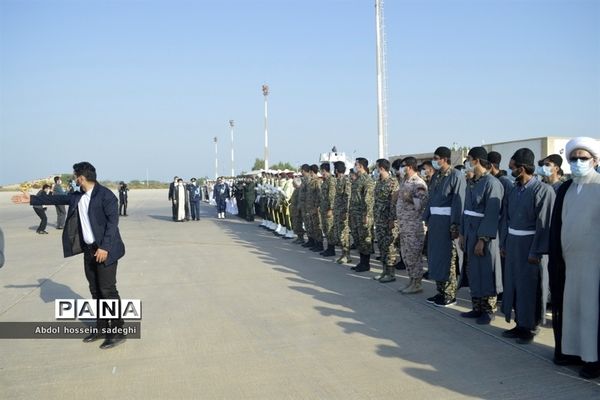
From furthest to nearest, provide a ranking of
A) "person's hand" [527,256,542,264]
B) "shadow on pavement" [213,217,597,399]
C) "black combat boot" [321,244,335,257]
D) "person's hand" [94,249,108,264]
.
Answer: "black combat boot" [321,244,335,257]
"person's hand" [94,249,108,264]
"person's hand" [527,256,542,264]
"shadow on pavement" [213,217,597,399]

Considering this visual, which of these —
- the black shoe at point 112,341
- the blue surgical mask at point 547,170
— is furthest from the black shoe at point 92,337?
the blue surgical mask at point 547,170

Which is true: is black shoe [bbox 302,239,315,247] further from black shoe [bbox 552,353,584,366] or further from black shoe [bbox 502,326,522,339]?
black shoe [bbox 552,353,584,366]

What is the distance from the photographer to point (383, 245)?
8.07 m

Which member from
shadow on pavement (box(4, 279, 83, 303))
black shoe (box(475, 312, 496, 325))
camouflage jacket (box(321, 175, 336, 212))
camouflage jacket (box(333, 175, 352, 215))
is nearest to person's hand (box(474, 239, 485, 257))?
black shoe (box(475, 312, 496, 325))

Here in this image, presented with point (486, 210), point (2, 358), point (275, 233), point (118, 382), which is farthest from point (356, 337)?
point (275, 233)

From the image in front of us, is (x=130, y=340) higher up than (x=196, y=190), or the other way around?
(x=196, y=190)

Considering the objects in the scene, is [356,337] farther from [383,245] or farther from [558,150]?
[558,150]

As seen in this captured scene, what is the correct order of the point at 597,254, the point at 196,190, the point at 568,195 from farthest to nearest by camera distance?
the point at 196,190 → the point at 568,195 → the point at 597,254

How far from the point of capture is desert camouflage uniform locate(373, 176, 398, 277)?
315 inches

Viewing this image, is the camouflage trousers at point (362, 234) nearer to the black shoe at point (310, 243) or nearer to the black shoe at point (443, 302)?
the black shoe at point (443, 302)

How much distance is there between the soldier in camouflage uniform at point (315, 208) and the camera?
457 inches

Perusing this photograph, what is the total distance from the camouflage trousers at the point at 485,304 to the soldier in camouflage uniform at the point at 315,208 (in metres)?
5.87

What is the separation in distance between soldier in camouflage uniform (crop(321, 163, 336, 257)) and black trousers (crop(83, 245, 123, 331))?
5.78m

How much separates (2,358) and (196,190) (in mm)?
16595
